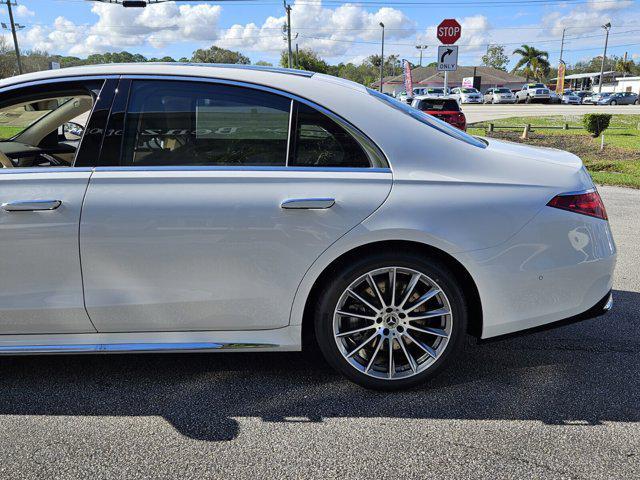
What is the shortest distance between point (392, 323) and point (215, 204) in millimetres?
1128

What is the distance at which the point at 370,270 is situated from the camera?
2.88m

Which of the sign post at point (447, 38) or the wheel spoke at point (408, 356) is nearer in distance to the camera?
the wheel spoke at point (408, 356)

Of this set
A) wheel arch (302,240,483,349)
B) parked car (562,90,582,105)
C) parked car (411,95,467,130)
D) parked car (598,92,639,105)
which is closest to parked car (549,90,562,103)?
parked car (562,90,582,105)

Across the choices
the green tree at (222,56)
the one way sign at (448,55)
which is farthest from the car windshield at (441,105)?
the green tree at (222,56)

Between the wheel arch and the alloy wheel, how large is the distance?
0.11 m

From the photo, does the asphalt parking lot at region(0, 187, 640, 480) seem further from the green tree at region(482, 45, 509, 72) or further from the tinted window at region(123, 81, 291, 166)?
the green tree at region(482, 45, 509, 72)

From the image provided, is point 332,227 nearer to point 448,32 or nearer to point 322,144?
point 322,144

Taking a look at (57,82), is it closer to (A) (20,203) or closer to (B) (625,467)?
(A) (20,203)

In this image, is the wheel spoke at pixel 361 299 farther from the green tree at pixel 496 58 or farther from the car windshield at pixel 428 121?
the green tree at pixel 496 58

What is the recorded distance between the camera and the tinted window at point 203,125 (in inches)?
116

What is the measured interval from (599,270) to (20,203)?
300 centimetres

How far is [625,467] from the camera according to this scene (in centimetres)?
246

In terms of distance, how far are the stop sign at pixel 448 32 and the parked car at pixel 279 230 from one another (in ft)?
56.1

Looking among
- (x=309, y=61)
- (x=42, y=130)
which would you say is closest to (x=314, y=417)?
(x=42, y=130)
